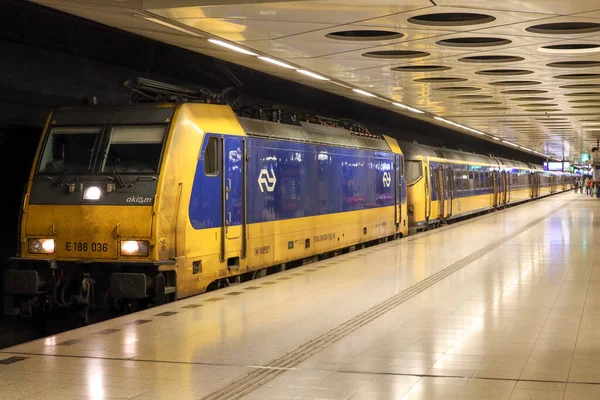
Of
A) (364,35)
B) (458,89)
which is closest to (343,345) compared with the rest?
(364,35)

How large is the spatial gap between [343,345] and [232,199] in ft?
16.1

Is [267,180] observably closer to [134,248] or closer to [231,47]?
[231,47]

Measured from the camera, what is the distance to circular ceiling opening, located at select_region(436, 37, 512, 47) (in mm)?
15641

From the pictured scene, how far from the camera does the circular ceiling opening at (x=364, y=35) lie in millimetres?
14703

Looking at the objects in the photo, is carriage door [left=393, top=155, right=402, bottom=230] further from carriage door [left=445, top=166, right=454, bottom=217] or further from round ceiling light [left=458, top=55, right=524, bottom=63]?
carriage door [left=445, top=166, right=454, bottom=217]

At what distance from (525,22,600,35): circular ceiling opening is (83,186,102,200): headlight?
7.67m

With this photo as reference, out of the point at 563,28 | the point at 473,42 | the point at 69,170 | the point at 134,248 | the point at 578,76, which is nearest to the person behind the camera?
the point at 134,248

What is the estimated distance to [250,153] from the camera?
45.5ft

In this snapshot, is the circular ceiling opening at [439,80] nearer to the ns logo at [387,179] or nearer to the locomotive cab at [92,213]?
the ns logo at [387,179]

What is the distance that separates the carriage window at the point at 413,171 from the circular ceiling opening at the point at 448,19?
48.6 ft

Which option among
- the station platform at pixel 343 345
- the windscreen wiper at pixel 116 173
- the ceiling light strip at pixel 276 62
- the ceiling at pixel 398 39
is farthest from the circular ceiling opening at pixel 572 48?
the windscreen wiper at pixel 116 173

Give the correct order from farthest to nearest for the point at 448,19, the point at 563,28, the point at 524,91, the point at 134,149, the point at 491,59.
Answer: the point at 524,91, the point at 491,59, the point at 563,28, the point at 448,19, the point at 134,149

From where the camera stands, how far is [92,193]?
11.6 m

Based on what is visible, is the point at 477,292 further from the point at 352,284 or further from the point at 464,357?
the point at 464,357
